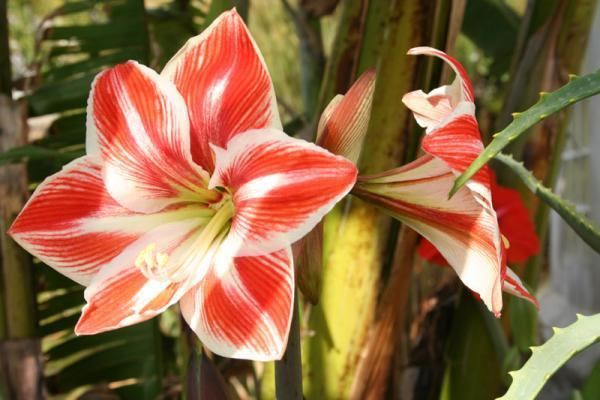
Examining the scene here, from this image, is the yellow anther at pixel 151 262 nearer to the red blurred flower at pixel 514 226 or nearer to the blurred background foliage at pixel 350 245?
the blurred background foliage at pixel 350 245

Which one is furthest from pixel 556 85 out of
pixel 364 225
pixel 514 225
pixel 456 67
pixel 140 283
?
pixel 140 283

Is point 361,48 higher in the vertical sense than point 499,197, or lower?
higher

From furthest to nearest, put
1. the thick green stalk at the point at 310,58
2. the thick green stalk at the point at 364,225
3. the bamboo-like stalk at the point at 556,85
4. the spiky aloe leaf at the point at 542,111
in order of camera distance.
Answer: the thick green stalk at the point at 310,58 < the bamboo-like stalk at the point at 556,85 < the thick green stalk at the point at 364,225 < the spiky aloe leaf at the point at 542,111

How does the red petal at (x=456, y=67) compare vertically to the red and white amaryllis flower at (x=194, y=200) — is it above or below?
above

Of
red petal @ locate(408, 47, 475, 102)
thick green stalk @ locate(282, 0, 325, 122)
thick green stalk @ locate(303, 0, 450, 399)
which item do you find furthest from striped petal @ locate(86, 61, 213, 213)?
thick green stalk @ locate(282, 0, 325, 122)

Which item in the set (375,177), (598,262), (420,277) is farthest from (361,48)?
(598,262)

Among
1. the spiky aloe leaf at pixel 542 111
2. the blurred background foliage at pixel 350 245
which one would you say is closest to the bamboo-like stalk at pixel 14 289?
the blurred background foliage at pixel 350 245

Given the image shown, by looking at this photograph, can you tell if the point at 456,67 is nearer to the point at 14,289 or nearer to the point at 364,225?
the point at 364,225

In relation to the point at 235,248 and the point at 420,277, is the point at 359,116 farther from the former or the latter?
the point at 420,277
